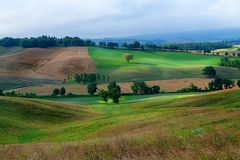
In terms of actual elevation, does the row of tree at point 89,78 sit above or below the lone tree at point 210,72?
below

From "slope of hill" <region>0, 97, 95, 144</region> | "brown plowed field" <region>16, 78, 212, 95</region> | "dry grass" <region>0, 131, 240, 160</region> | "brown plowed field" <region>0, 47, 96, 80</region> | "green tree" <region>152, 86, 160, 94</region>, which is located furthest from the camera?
"brown plowed field" <region>0, 47, 96, 80</region>

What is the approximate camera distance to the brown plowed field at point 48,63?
490 feet

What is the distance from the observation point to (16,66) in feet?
529

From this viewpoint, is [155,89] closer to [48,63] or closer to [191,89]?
[191,89]

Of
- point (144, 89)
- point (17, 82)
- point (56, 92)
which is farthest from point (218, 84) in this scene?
point (17, 82)

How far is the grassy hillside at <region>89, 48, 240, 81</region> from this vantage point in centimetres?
14323

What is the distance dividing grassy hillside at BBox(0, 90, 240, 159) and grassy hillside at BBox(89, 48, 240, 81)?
70258 millimetres

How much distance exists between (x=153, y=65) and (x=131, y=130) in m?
132

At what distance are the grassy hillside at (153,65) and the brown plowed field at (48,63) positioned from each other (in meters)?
5.50

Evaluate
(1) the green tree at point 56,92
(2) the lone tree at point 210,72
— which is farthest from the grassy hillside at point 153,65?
(1) the green tree at point 56,92

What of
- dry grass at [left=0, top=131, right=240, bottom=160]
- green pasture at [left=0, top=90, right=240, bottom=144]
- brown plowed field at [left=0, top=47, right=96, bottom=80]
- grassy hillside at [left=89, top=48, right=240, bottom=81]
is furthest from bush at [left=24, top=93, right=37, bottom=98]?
dry grass at [left=0, top=131, right=240, bottom=160]

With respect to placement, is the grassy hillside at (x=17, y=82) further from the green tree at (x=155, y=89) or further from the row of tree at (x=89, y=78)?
the green tree at (x=155, y=89)

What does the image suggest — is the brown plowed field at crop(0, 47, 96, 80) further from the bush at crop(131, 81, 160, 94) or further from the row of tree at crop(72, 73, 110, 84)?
the bush at crop(131, 81, 160, 94)

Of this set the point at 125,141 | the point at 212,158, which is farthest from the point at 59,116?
the point at 212,158
